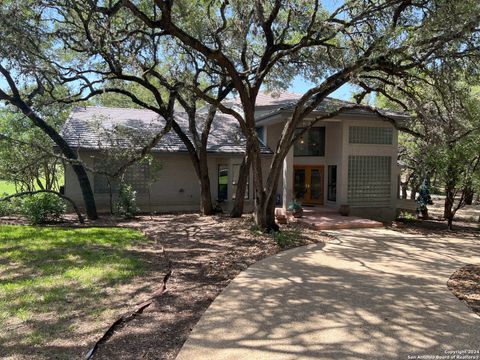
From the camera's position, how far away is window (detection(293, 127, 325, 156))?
18766mm

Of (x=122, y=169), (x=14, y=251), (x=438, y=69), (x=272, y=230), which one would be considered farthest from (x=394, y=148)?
(x=14, y=251)

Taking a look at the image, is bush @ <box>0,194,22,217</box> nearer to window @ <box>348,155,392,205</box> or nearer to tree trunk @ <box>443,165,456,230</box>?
window @ <box>348,155,392,205</box>

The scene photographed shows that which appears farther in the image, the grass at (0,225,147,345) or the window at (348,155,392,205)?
the window at (348,155,392,205)

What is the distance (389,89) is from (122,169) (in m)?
10.7

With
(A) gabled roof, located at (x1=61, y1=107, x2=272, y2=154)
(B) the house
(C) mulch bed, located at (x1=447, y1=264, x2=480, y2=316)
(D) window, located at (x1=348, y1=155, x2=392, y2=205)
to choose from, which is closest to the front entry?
(B) the house

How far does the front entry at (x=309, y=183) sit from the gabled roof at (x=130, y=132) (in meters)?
2.05

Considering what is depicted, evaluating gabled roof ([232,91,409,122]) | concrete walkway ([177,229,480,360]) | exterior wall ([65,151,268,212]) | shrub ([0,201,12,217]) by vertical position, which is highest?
gabled roof ([232,91,409,122])

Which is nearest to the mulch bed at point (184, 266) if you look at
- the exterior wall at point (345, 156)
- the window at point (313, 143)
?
the exterior wall at point (345, 156)

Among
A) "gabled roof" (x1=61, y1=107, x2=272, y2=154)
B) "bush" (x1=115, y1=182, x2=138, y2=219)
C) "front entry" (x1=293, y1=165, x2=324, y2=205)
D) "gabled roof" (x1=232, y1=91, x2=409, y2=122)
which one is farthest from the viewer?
"front entry" (x1=293, y1=165, x2=324, y2=205)

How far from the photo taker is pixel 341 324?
506cm

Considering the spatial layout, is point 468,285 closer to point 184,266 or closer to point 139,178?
point 184,266

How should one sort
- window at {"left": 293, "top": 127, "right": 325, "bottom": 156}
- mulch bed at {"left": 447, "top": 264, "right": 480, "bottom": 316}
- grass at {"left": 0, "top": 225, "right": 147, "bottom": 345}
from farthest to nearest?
window at {"left": 293, "top": 127, "right": 325, "bottom": 156}, mulch bed at {"left": 447, "top": 264, "right": 480, "bottom": 316}, grass at {"left": 0, "top": 225, "right": 147, "bottom": 345}

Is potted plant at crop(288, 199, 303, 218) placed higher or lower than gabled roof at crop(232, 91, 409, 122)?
lower

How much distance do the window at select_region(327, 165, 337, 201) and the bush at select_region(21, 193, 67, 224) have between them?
11458 millimetres
